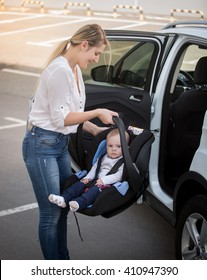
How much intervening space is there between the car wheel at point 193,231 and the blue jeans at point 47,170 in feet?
2.89

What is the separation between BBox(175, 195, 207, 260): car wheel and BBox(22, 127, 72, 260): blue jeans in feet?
2.89

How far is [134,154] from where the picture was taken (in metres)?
3.93

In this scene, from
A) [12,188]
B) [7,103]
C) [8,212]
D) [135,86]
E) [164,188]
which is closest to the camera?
[164,188]

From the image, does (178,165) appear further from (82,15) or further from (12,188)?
Result: (82,15)

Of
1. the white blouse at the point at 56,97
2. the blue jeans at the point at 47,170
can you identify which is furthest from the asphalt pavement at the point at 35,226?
the white blouse at the point at 56,97

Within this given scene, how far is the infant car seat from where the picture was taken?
3.74 m

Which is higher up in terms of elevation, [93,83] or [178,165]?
[93,83]

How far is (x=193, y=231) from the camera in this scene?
13.1 ft

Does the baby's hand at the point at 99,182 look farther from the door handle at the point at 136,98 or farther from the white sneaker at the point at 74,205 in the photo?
the door handle at the point at 136,98

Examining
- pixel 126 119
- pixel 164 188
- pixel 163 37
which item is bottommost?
pixel 164 188

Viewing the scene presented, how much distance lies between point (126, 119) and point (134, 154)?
990 mm

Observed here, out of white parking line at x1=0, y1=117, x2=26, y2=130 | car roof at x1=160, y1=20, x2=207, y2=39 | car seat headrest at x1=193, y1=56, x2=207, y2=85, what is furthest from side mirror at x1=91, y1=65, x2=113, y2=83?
white parking line at x1=0, y1=117, x2=26, y2=130

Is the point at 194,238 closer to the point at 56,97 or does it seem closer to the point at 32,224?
the point at 56,97
